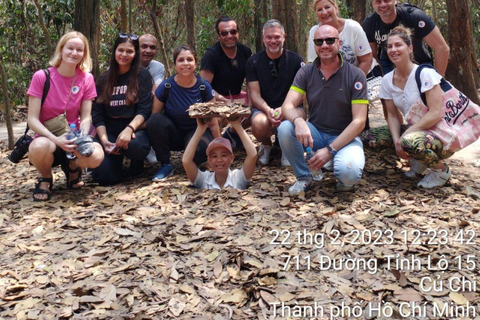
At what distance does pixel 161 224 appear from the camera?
3631 mm

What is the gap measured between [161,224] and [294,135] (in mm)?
1326

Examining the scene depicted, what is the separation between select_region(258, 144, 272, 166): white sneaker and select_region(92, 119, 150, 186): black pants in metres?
1.19

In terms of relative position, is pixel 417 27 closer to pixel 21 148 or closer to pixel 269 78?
A: pixel 269 78

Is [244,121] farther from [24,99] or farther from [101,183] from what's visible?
[24,99]

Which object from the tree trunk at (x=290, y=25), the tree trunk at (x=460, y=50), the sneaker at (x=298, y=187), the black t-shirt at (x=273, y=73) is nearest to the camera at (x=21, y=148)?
the black t-shirt at (x=273, y=73)

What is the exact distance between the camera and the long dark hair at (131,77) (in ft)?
15.1

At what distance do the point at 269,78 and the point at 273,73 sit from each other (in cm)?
7

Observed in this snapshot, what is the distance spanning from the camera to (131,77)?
4.65 m

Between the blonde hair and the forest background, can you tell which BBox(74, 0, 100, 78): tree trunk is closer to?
the forest background

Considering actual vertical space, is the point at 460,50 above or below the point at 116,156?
above

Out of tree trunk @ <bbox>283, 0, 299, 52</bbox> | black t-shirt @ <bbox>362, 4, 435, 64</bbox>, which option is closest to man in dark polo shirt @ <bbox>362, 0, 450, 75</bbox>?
black t-shirt @ <bbox>362, 4, 435, 64</bbox>

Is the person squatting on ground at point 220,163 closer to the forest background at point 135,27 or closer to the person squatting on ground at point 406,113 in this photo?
the person squatting on ground at point 406,113

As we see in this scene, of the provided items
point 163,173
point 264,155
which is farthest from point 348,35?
point 163,173

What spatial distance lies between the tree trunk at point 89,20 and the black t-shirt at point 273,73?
205 cm
